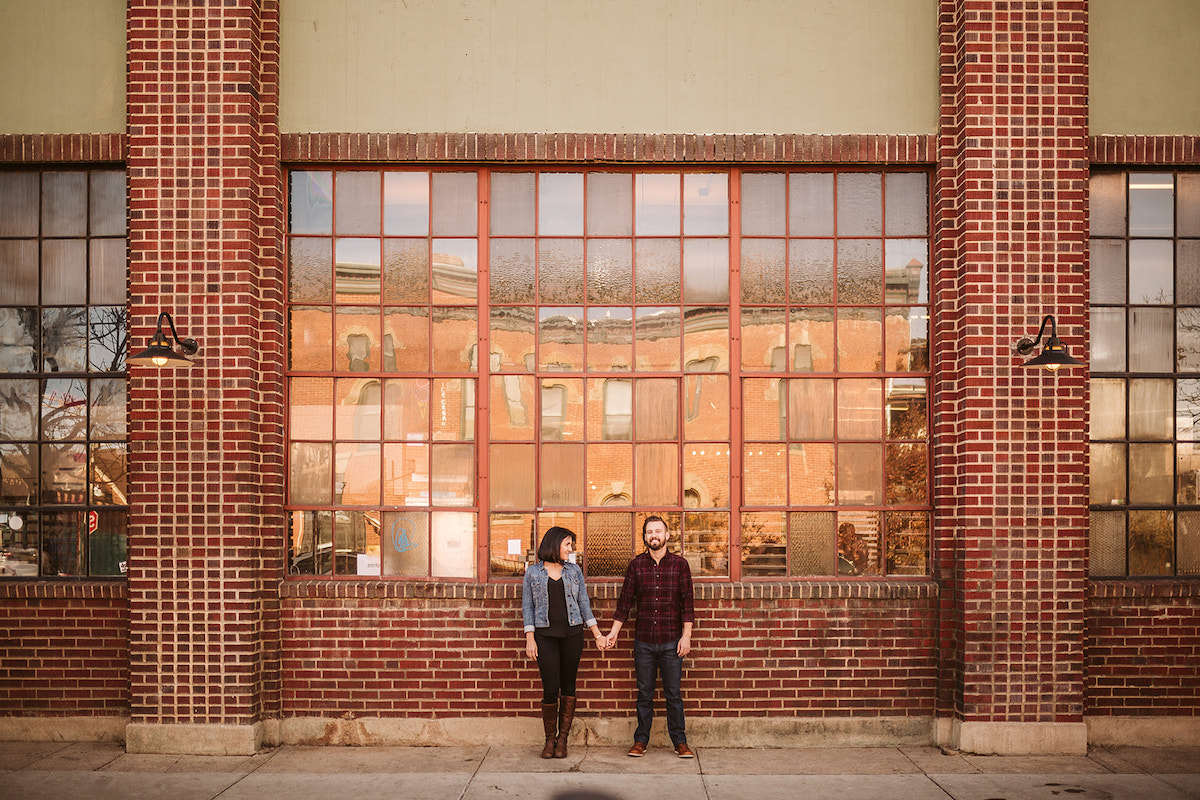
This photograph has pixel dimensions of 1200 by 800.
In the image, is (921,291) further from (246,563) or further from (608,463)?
(246,563)

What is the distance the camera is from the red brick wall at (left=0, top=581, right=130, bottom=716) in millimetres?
7277

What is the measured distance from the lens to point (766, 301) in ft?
24.6

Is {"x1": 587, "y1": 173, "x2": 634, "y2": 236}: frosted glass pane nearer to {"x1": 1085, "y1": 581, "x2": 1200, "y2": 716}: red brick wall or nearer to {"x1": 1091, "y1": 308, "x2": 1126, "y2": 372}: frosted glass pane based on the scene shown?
{"x1": 1091, "y1": 308, "x2": 1126, "y2": 372}: frosted glass pane

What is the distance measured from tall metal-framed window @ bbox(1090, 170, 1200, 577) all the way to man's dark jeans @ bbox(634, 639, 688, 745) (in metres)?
3.71

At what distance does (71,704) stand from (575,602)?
431 cm

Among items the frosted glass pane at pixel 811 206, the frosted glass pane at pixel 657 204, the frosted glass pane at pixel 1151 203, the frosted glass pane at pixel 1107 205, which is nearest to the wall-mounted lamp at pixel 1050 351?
the frosted glass pane at pixel 1107 205

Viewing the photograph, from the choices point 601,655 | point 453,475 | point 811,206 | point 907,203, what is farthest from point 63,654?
point 907,203

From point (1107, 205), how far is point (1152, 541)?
289 centimetres

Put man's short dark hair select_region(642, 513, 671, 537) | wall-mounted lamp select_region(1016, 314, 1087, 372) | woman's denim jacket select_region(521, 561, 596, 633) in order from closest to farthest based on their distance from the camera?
wall-mounted lamp select_region(1016, 314, 1087, 372) < woman's denim jacket select_region(521, 561, 596, 633) < man's short dark hair select_region(642, 513, 671, 537)

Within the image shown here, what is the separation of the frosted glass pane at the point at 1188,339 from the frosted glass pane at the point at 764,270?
11.2 ft

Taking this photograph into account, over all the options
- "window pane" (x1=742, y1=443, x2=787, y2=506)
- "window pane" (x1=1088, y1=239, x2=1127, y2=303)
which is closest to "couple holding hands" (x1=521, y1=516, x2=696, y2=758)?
"window pane" (x1=742, y1=443, x2=787, y2=506)

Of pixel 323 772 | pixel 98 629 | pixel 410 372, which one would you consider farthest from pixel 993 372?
pixel 98 629

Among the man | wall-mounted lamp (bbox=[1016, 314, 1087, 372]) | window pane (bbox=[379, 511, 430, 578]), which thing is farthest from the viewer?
window pane (bbox=[379, 511, 430, 578])

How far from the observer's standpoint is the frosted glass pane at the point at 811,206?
7520mm
